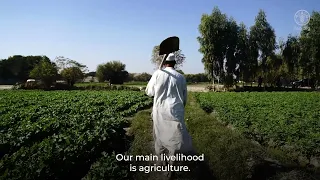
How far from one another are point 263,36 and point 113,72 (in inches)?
1448

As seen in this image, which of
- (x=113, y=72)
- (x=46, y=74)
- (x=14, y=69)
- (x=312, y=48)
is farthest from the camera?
(x=14, y=69)

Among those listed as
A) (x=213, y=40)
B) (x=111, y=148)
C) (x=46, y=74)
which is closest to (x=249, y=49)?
(x=213, y=40)

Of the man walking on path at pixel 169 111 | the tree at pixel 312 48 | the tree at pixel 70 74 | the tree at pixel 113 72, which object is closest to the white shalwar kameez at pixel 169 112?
the man walking on path at pixel 169 111

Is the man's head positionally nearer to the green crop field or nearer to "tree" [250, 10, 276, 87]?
the green crop field

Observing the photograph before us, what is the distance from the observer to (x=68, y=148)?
19.0ft

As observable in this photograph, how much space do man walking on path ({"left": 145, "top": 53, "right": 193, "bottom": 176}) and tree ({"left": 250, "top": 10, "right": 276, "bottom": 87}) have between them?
4445cm

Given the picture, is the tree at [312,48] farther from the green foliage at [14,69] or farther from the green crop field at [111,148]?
the green foliage at [14,69]

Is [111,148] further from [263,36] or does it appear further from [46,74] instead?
[46,74]

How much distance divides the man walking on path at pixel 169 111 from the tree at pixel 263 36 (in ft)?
146

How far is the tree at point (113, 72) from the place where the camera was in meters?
69.8

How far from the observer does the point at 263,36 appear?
46000 millimetres

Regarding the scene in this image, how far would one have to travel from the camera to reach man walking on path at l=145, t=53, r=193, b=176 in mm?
4770

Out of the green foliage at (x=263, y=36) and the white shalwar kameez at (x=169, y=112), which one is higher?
the green foliage at (x=263, y=36)

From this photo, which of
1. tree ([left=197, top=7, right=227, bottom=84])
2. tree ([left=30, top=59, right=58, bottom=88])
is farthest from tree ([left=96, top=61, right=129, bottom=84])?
tree ([left=197, top=7, right=227, bottom=84])
